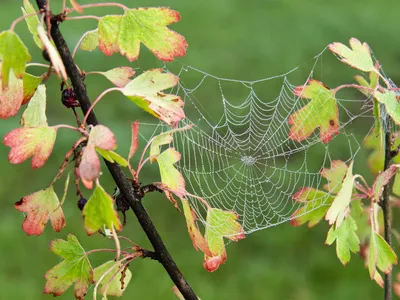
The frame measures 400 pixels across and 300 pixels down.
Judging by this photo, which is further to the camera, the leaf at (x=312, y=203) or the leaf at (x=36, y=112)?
the leaf at (x=312, y=203)

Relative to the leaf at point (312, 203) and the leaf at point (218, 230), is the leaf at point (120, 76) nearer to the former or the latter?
the leaf at point (218, 230)

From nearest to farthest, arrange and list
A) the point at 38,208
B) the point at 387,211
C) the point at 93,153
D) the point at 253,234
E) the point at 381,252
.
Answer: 1. the point at 93,153
2. the point at 38,208
3. the point at 381,252
4. the point at 387,211
5. the point at 253,234

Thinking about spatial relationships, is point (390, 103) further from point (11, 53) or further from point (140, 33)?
point (11, 53)

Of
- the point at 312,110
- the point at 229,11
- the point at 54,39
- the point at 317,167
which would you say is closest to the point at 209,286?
the point at 317,167

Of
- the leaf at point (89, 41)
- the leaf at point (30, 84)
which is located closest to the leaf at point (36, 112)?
the leaf at point (30, 84)

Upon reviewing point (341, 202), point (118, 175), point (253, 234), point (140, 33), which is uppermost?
point (140, 33)

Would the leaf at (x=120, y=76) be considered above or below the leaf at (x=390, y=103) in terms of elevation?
above

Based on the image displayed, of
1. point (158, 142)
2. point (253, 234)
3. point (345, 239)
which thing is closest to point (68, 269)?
point (158, 142)
